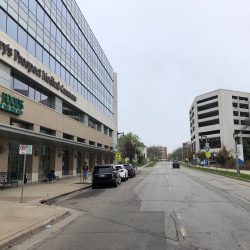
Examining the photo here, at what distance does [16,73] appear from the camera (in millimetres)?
30203

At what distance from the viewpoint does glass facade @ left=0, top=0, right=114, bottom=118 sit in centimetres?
3020

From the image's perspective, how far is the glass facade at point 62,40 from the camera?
99.1 feet

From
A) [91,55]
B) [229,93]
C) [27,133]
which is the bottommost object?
[27,133]

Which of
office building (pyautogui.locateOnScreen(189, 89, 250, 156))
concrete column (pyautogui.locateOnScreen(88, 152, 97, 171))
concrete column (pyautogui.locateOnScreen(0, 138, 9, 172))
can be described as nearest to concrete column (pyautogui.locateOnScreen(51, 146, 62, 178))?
concrete column (pyautogui.locateOnScreen(0, 138, 9, 172))

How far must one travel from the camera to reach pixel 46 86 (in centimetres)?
3584

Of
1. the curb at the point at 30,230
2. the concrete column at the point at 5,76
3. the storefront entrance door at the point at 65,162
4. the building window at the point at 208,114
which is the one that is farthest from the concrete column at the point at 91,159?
the building window at the point at 208,114

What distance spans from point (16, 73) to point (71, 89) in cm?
1491

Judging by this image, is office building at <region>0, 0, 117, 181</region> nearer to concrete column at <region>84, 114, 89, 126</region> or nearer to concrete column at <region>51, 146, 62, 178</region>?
concrete column at <region>51, 146, 62, 178</region>

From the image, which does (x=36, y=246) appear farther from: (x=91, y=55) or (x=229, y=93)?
(x=229, y=93)

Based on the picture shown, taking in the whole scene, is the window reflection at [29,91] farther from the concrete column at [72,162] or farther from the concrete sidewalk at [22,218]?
the concrete sidewalk at [22,218]

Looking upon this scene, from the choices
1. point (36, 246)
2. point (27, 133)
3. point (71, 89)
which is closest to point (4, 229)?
point (36, 246)

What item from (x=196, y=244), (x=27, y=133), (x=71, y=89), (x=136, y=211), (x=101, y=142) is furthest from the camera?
(x=101, y=142)

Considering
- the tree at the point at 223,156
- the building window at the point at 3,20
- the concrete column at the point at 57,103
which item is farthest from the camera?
the tree at the point at 223,156

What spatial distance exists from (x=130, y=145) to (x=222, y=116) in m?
33.8
